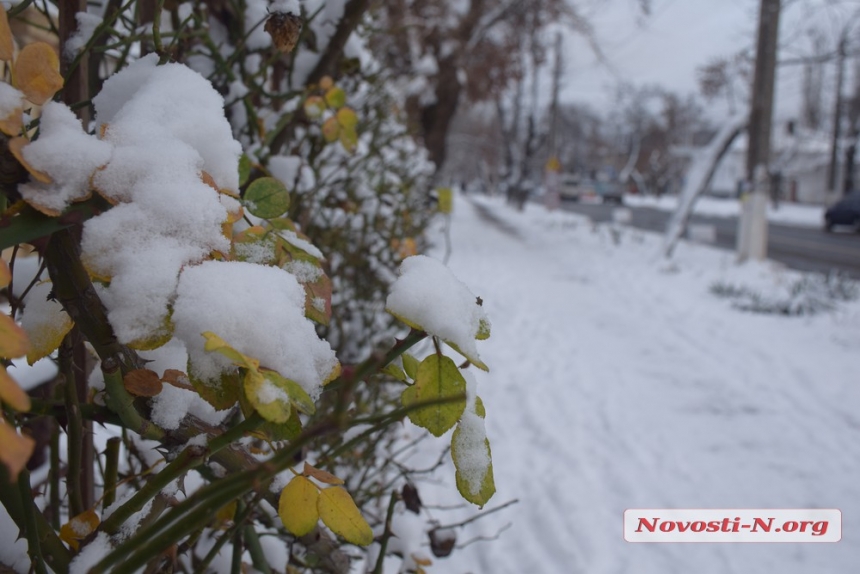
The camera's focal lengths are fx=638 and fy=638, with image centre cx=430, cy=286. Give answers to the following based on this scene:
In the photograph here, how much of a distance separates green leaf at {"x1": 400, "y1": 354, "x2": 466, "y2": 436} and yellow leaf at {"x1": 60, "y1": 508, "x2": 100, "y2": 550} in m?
0.40

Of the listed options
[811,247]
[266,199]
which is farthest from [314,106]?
[811,247]

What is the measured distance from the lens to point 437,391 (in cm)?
53

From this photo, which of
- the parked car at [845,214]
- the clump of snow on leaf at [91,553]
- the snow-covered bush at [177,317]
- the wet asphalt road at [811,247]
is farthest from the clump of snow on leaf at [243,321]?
the parked car at [845,214]

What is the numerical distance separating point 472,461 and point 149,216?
1.11ft

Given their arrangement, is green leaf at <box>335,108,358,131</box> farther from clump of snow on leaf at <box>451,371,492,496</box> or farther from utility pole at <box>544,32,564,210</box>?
utility pole at <box>544,32,564,210</box>

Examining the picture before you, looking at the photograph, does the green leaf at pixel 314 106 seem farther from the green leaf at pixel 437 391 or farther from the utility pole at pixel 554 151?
the utility pole at pixel 554 151

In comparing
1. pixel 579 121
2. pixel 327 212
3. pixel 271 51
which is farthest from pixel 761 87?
pixel 579 121

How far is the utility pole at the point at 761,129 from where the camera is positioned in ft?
29.2

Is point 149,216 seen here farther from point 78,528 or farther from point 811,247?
point 811,247

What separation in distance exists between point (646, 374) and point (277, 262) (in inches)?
165

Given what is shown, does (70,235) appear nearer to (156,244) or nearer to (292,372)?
(156,244)

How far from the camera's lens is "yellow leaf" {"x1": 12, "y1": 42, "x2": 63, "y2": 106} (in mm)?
485

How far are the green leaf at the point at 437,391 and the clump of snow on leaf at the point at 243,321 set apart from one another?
0.28 ft

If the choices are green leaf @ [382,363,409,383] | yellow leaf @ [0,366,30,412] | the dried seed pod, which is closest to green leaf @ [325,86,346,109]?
the dried seed pod
